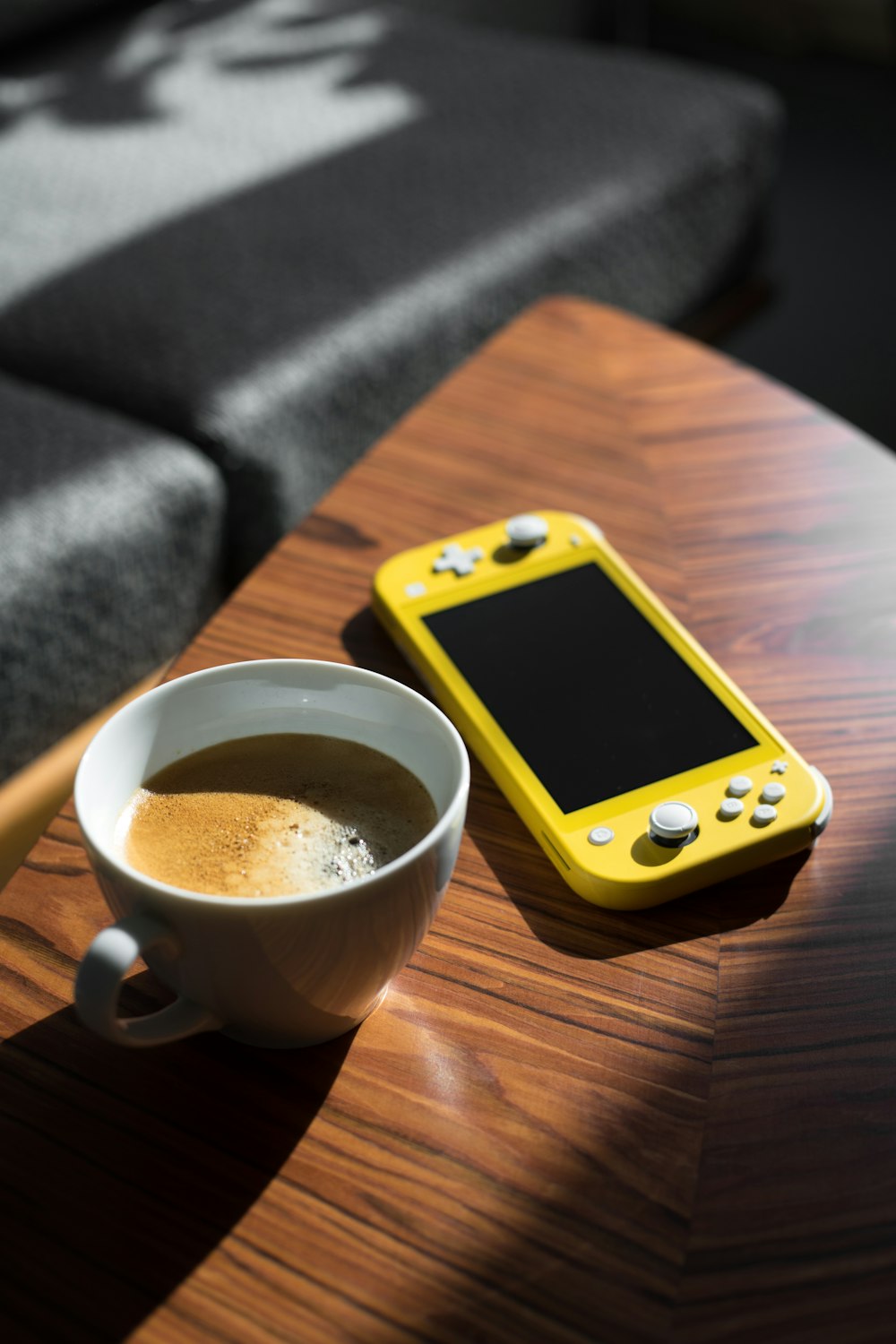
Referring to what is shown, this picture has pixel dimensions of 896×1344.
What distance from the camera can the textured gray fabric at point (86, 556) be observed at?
2.70 feet

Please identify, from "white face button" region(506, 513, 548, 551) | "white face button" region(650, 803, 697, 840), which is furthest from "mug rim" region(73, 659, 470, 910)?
"white face button" region(506, 513, 548, 551)

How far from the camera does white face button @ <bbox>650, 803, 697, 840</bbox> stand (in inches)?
17.3

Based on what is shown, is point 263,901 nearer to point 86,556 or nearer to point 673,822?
point 673,822

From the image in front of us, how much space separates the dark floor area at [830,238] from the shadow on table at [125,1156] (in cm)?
142

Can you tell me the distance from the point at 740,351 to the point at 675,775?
4.95 ft

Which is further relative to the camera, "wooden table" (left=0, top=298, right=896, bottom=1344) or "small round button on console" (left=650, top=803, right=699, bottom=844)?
"small round button on console" (left=650, top=803, right=699, bottom=844)

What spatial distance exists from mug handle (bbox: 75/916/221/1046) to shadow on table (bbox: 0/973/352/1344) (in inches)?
1.9

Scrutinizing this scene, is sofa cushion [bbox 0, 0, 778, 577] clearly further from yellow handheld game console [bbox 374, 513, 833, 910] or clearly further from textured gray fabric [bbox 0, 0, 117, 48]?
yellow handheld game console [bbox 374, 513, 833, 910]

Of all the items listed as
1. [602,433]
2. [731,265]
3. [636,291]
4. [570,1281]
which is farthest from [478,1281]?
[731,265]

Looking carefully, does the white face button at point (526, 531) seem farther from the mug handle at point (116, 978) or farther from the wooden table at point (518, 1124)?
the mug handle at point (116, 978)

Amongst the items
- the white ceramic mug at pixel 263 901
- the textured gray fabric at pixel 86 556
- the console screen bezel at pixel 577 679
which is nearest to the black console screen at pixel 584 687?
the console screen bezel at pixel 577 679

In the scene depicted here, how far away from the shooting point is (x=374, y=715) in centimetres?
41

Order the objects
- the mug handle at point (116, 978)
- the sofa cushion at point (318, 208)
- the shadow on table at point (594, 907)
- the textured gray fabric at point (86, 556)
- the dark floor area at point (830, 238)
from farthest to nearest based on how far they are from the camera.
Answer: the dark floor area at point (830, 238) < the sofa cushion at point (318, 208) < the textured gray fabric at point (86, 556) < the shadow on table at point (594, 907) < the mug handle at point (116, 978)

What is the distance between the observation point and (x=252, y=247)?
1.08 metres
